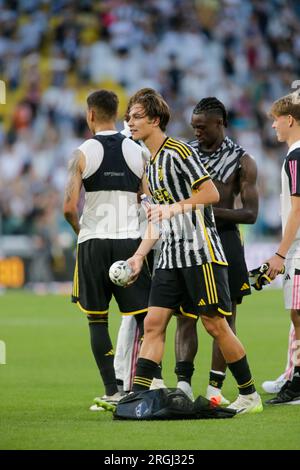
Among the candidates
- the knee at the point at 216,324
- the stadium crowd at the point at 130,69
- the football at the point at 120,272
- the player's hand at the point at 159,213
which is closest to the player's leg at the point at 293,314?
the knee at the point at 216,324

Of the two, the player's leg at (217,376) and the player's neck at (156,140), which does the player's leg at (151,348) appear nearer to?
the player's leg at (217,376)

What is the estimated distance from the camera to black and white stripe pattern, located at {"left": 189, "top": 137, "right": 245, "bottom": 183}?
27.2ft

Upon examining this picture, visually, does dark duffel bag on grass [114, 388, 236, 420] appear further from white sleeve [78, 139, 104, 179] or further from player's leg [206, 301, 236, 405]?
white sleeve [78, 139, 104, 179]

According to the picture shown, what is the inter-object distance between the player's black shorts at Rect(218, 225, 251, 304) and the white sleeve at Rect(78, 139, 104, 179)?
114cm

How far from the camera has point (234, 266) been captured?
834 centimetres

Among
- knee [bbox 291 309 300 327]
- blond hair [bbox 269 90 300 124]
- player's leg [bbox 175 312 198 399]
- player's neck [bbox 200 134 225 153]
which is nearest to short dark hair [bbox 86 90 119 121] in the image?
player's neck [bbox 200 134 225 153]

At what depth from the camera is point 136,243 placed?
27.2 feet

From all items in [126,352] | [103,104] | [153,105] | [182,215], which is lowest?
[126,352]

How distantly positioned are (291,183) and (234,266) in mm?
875

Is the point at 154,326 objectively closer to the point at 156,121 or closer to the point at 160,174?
the point at 160,174

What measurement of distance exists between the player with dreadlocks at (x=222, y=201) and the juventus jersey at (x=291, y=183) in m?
0.26

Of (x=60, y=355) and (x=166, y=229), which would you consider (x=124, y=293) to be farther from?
(x=60, y=355)

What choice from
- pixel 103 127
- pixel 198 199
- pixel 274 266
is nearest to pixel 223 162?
pixel 103 127
